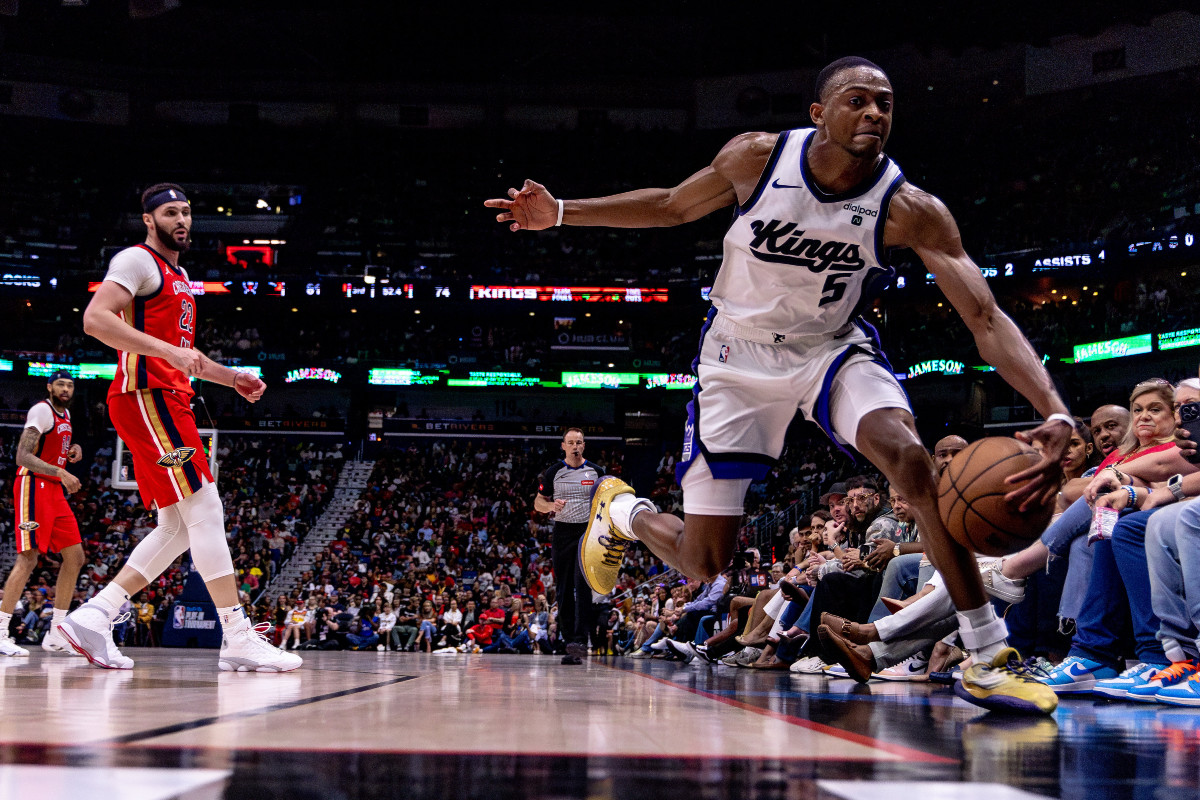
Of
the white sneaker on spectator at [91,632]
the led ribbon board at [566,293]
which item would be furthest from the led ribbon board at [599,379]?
the white sneaker on spectator at [91,632]

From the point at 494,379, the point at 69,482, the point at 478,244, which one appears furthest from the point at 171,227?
the point at 478,244

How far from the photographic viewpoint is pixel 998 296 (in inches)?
1009

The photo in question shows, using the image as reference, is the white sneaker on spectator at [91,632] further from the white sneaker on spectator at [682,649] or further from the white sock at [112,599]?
the white sneaker on spectator at [682,649]

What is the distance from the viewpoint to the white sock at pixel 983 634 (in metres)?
2.98

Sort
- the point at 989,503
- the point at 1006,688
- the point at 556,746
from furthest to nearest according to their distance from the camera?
the point at 1006,688
the point at 989,503
the point at 556,746

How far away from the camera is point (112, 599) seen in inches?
190

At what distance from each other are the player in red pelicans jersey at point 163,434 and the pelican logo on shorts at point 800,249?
7.66 feet

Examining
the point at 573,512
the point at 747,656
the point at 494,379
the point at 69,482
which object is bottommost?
the point at 747,656

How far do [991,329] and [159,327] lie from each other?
3649 mm

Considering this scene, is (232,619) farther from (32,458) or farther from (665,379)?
(665,379)

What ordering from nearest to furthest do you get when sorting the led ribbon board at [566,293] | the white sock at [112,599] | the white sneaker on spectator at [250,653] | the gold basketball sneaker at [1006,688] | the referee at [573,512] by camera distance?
the gold basketball sneaker at [1006,688] → the white sneaker on spectator at [250,653] → the white sock at [112,599] → the referee at [573,512] → the led ribbon board at [566,293]

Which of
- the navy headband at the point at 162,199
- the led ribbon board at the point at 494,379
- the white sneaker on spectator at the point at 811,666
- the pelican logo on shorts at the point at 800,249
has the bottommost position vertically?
the white sneaker on spectator at the point at 811,666

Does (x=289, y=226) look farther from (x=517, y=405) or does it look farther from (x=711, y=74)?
(x=711, y=74)

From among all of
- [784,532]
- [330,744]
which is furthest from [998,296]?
[330,744]
